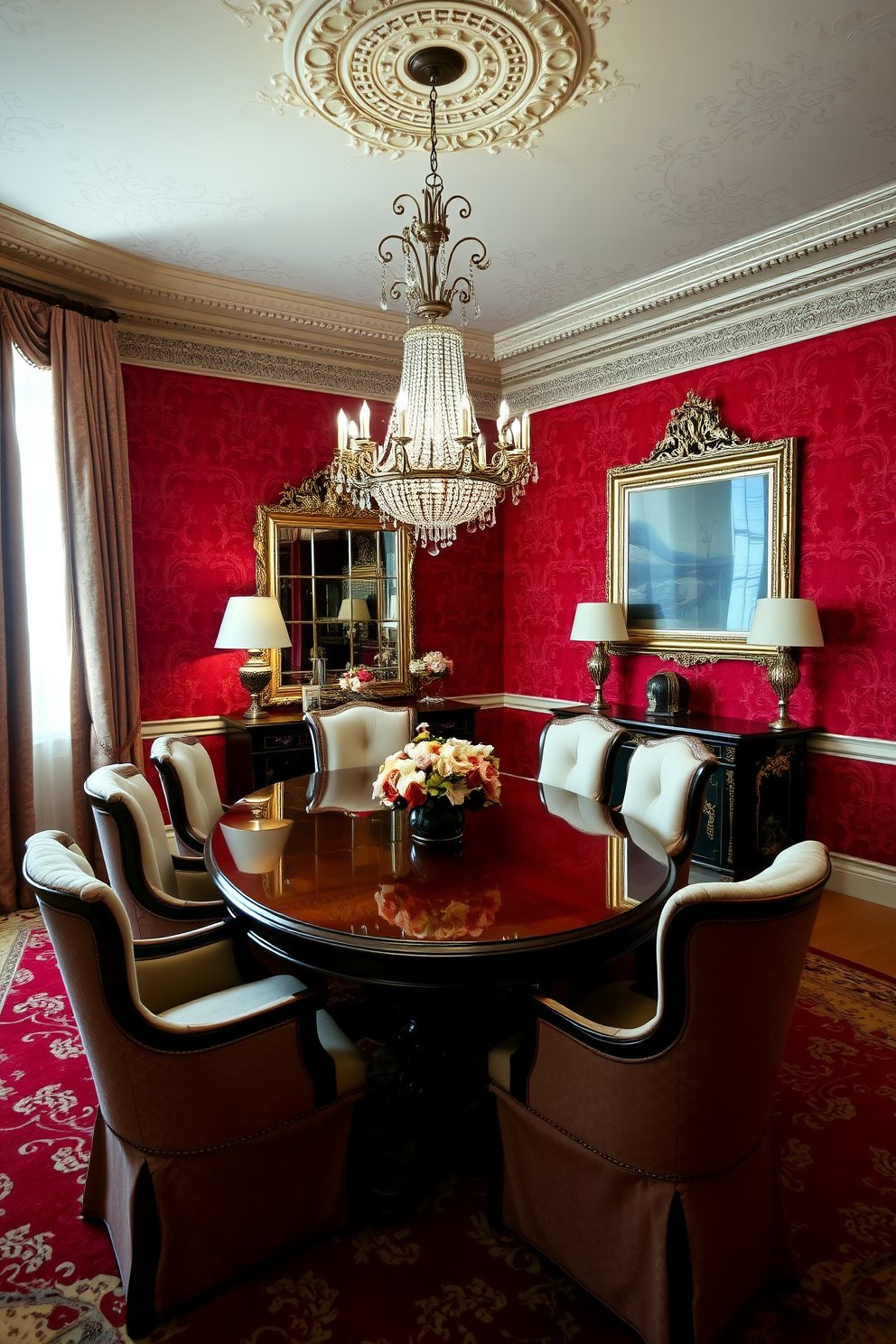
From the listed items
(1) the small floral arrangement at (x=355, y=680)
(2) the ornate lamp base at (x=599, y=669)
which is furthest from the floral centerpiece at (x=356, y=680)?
(2) the ornate lamp base at (x=599, y=669)

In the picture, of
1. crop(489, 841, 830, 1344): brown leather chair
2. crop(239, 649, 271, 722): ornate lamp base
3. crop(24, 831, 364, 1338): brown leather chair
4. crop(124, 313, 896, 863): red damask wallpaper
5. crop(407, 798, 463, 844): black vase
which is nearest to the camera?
crop(489, 841, 830, 1344): brown leather chair

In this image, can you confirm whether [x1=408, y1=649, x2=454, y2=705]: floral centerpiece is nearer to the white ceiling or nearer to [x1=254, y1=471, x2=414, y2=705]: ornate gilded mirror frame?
[x1=254, y1=471, x2=414, y2=705]: ornate gilded mirror frame

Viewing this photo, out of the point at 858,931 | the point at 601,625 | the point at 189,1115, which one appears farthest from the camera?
the point at 601,625

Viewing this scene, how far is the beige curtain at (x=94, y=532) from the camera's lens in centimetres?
338

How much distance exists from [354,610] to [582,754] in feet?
6.49

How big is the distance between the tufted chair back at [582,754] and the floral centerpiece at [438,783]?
2.65ft

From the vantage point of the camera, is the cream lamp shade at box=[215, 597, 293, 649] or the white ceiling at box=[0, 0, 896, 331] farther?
the cream lamp shade at box=[215, 597, 293, 649]

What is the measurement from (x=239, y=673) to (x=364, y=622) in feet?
2.68

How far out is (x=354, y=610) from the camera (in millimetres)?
4441

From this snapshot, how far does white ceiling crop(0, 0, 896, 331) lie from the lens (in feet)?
6.82

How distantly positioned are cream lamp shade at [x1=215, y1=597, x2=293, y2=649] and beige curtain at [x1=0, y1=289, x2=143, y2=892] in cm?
42

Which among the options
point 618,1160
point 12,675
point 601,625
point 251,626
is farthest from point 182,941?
point 601,625

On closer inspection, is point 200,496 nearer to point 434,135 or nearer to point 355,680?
point 355,680

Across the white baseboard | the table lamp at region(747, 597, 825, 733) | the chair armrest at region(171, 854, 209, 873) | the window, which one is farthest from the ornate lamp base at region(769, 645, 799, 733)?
the window
